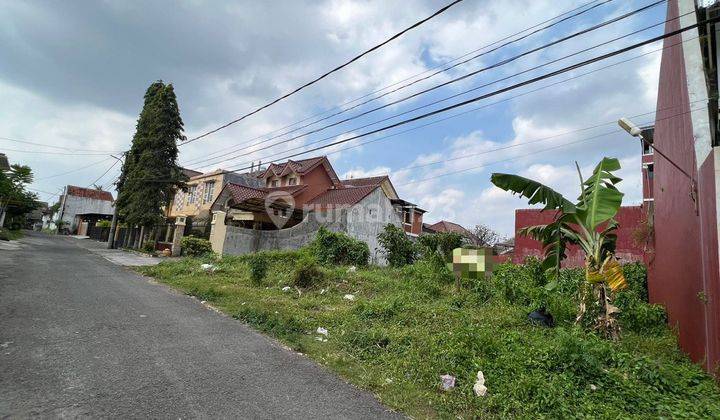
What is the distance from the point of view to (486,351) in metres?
5.52

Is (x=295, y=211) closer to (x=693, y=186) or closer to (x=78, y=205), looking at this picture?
(x=693, y=186)

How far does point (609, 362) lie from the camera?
5090mm

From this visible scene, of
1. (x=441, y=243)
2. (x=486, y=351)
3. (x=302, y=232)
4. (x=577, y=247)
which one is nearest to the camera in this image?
(x=486, y=351)

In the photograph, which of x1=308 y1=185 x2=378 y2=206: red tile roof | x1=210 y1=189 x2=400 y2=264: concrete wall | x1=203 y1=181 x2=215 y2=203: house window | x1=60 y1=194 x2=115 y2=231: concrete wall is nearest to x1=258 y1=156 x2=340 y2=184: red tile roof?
x1=308 y1=185 x2=378 y2=206: red tile roof

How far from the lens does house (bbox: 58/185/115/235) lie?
55675mm

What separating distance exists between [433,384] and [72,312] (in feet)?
21.6

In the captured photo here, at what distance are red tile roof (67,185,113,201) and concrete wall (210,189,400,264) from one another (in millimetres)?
53422

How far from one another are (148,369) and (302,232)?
14612 mm

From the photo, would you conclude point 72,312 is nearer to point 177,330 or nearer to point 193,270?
point 177,330

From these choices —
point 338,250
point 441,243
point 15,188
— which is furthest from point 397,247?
point 15,188

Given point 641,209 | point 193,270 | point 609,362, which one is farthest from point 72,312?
point 641,209

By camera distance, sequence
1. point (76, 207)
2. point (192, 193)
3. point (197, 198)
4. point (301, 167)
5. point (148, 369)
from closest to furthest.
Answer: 1. point (148, 369)
2. point (301, 167)
3. point (197, 198)
4. point (192, 193)
5. point (76, 207)

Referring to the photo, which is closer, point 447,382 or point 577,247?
point 447,382

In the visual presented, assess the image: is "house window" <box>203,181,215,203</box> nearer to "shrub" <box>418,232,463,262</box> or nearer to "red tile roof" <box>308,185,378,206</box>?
"red tile roof" <box>308,185,378,206</box>
